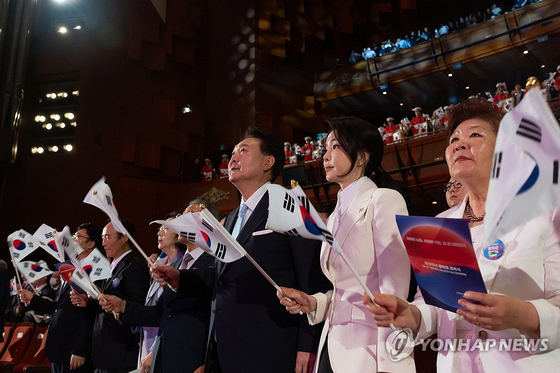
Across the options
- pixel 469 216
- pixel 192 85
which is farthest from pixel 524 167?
pixel 192 85

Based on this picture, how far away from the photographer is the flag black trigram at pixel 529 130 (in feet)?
2.76

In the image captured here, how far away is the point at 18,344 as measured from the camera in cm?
495

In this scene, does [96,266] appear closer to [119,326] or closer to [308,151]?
[119,326]

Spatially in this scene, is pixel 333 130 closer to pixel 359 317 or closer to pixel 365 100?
pixel 359 317

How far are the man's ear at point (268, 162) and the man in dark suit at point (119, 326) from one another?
126 centimetres

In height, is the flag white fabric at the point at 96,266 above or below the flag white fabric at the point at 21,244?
below

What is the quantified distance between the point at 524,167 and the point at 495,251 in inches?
13.1

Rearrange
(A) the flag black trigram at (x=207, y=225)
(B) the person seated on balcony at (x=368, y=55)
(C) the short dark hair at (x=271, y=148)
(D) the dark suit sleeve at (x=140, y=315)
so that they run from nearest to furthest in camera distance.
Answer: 1. (A) the flag black trigram at (x=207, y=225)
2. (C) the short dark hair at (x=271, y=148)
3. (D) the dark suit sleeve at (x=140, y=315)
4. (B) the person seated on balcony at (x=368, y=55)

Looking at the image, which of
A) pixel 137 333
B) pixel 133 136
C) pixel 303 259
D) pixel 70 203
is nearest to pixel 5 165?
pixel 70 203

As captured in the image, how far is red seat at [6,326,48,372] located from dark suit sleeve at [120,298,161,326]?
276cm

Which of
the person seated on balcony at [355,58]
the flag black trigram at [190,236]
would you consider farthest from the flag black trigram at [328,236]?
the person seated on balcony at [355,58]

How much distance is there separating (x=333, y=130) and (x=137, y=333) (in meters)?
1.92

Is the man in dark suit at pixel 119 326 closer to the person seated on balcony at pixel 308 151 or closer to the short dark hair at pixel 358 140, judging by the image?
the short dark hair at pixel 358 140

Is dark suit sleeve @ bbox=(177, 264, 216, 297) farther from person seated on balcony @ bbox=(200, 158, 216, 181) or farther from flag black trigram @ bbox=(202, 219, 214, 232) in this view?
person seated on balcony @ bbox=(200, 158, 216, 181)
